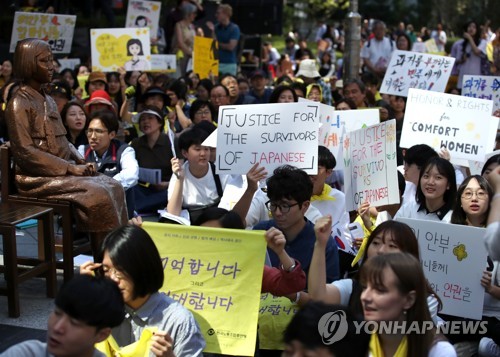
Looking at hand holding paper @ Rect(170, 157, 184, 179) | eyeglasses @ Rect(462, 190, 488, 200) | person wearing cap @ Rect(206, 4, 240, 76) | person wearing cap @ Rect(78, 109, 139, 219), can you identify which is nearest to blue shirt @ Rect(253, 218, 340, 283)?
eyeglasses @ Rect(462, 190, 488, 200)

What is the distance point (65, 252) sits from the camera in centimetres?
629

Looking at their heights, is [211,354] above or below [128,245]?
below

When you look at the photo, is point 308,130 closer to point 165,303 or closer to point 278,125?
point 278,125

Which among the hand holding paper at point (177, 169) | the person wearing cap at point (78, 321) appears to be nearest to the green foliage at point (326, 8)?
the hand holding paper at point (177, 169)

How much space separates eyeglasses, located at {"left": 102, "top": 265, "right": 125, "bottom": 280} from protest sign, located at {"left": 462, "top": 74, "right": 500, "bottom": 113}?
7575 mm

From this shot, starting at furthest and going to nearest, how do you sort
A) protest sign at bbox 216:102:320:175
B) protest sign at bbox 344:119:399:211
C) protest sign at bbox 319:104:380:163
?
protest sign at bbox 319:104:380:163, protest sign at bbox 216:102:320:175, protest sign at bbox 344:119:399:211

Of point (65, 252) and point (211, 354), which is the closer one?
point (211, 354)

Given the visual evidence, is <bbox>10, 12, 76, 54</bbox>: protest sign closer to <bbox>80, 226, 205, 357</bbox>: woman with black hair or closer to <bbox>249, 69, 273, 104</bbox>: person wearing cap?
<bbox>249, 69, 273, 104</bbox>: person wearing cap

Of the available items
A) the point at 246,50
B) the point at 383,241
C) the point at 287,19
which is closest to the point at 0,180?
the point at 383,241

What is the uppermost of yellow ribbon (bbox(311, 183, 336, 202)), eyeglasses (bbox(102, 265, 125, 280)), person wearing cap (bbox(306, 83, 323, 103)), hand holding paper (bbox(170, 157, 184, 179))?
eyeglasses (bbox(102, 265, 125, 280))

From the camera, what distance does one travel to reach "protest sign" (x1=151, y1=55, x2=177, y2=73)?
47.4 feet

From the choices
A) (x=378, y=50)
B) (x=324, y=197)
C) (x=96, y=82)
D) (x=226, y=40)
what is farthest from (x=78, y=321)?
(x=378, y=50)

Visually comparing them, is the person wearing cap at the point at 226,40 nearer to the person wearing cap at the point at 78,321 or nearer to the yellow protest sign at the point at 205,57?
the yellow protest sign at the point at 205,57

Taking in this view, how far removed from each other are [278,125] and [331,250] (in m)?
2.28
